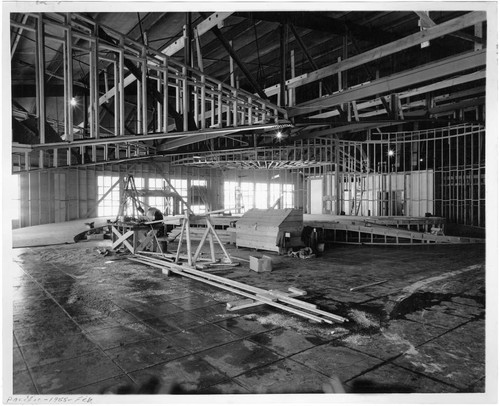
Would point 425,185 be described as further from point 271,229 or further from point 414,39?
point 414,39

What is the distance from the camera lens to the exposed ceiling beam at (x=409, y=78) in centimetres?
610

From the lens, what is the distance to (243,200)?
35000mm

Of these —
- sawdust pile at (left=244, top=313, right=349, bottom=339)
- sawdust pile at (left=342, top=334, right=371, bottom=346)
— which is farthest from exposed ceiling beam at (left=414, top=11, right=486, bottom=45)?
sawdust pile at (left=244, top=313, right=349, bottom=339)

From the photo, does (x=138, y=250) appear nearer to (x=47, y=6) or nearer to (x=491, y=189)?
(x=47, y=6)

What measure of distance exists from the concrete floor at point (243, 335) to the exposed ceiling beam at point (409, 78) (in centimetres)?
443

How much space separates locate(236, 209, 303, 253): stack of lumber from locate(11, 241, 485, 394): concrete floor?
10.8 feet

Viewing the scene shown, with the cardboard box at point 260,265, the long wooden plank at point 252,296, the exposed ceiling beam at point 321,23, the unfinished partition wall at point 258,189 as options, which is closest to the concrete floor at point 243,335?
the long wooden plank at point 252,296

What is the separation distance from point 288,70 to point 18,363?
1271 centimetres

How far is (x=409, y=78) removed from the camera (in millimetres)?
7066

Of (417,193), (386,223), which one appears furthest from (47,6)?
(417,193)

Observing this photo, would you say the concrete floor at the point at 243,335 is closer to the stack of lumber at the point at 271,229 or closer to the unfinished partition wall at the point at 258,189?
the stack of lumber at the point at 271,229

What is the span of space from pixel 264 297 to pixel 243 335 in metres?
1.64

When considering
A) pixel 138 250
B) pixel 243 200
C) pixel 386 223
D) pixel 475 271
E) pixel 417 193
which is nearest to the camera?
pixel 475 271

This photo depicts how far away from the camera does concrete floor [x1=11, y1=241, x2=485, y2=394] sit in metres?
3.88
